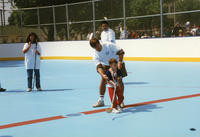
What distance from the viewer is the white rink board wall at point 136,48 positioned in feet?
49.2

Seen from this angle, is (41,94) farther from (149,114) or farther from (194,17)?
(194,17)

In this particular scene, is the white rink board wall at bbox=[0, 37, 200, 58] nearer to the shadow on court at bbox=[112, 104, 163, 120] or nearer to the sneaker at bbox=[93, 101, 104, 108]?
the shadow on court at bbox=[112, 104, 163, 120]

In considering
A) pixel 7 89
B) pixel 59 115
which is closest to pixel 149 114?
pixel 59 115

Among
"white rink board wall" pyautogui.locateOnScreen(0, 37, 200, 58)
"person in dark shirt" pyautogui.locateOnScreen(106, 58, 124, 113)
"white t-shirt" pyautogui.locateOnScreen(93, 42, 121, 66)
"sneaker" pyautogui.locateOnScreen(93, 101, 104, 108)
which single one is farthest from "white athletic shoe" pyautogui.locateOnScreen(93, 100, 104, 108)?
"white rink board wall" pyautogui.locateOnScreen(0, 37, 200, 58)

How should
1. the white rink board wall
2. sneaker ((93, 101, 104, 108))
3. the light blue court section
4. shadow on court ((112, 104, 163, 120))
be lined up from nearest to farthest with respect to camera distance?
the light blue court section < shadow on court ((112, 104, 163, 120)) < sneaker ((93, 101, 104, 108)) < the white rink board wall

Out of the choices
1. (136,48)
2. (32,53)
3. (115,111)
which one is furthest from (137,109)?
(136,48)

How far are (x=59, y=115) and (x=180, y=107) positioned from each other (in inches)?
85.5

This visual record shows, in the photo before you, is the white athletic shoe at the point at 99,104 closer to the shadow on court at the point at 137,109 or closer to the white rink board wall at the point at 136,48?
the shadow on court at the point at 137,109

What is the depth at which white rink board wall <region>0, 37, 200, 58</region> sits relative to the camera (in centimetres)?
1500

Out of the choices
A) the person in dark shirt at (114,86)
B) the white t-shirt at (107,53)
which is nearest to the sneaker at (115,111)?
the person in dark shirt at (114,86)

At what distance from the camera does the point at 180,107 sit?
5543 millimetres

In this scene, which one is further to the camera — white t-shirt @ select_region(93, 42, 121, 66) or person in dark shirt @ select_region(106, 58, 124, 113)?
white t-shirt @ select_region(93, 42, 121, 66)

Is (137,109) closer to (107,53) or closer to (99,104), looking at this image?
(99,104)

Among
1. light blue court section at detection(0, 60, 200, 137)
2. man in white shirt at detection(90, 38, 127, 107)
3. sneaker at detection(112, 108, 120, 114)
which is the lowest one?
light blue court section at detection(0, 60, 200, 137)
